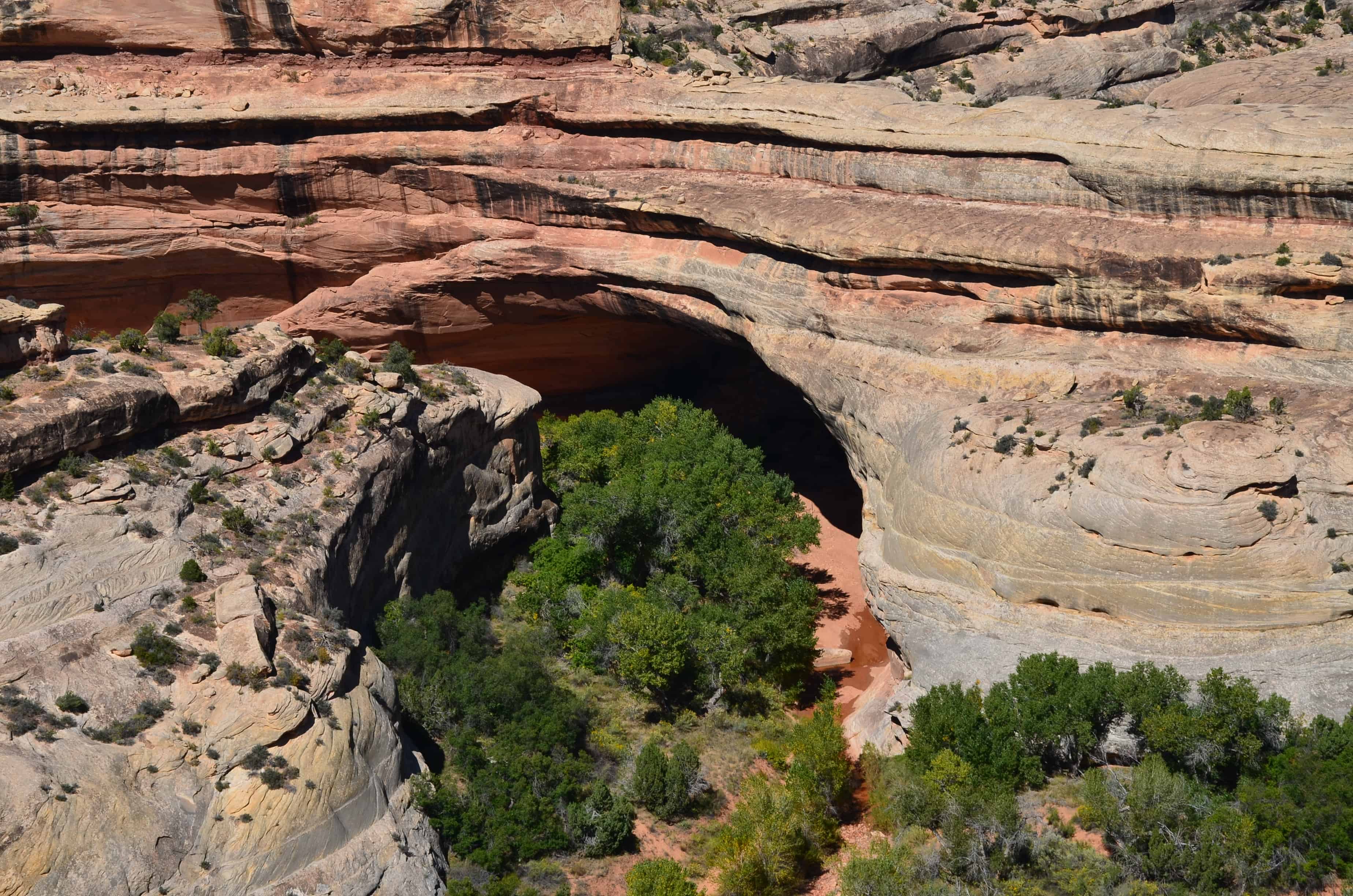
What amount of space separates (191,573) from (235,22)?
20.7 m

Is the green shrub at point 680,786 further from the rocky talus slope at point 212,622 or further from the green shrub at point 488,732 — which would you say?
the rocky talus slope at point 212,622

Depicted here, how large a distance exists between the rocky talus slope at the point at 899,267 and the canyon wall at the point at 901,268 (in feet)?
0.28

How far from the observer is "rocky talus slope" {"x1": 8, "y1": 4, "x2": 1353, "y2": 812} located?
24.1m

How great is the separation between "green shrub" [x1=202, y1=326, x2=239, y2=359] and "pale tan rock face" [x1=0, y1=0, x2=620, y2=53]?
485 inches

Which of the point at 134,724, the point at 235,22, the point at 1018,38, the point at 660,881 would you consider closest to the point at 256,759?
the point at 134,724

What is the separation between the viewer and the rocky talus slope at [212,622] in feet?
62.4

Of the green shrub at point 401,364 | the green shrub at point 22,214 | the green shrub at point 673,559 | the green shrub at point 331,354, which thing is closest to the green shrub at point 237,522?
the green shrub at point 331,354

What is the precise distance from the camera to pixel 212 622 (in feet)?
74.3

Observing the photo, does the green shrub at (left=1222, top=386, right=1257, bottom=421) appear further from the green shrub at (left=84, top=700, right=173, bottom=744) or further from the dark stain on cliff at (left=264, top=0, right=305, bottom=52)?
the dark stain on cliff at (left=264, top=0, right=305, bottom=52)

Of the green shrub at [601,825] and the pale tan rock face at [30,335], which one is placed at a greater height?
the pale tan rock face at [30,335]

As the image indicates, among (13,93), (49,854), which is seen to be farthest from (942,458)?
(13,93)

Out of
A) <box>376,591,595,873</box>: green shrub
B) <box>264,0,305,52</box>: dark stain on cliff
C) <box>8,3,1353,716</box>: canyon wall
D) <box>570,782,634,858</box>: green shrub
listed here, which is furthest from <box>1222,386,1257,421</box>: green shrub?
<box>264,0,305,52</box>: dark stain on cliff

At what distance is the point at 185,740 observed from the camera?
20203mm

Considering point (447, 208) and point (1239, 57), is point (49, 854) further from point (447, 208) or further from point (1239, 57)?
point (1239, 57)
